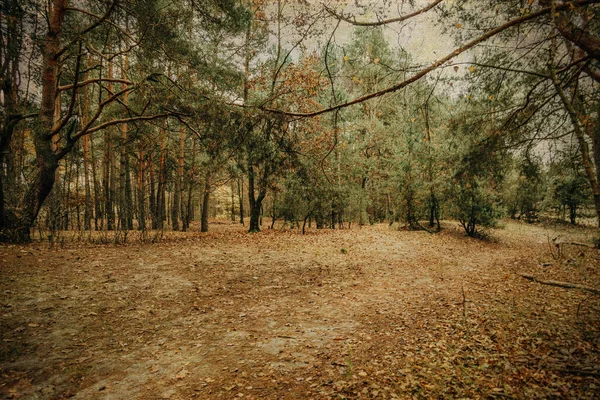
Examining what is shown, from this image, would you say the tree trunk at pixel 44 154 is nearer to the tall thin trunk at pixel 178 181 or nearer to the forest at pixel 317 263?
the forest at pixel 317 263

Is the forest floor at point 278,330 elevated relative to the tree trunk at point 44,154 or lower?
lower

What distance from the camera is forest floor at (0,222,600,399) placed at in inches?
128

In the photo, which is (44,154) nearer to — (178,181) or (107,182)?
(178,181)

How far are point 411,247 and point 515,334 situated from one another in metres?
7.92

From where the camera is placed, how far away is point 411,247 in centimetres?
1191

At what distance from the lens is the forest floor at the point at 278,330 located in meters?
3.24

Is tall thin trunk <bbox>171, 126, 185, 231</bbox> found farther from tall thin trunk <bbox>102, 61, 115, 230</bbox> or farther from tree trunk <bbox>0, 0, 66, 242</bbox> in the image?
tree trunk <bbox>0, 0, 66, 242</bbox>

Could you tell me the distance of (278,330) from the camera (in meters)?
4.70

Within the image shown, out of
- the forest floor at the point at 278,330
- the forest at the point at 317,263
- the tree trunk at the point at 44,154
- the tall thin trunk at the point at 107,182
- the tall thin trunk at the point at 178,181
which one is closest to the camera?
the forest floor at the point at 278,330

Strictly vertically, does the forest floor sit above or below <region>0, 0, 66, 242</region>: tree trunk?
below

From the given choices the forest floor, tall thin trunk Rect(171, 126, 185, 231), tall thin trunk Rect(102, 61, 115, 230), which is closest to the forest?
the forest floor

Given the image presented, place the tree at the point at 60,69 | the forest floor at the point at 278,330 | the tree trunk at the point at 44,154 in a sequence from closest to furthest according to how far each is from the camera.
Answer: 1. the forest floor at the point at 278,330
2. the tree at the point at 60,69
3. the tree trunk at the point at 44,154

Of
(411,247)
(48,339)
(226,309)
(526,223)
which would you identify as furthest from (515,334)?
(526,223)

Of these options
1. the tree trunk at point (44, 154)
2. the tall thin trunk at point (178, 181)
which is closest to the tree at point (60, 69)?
the tree trunk at point (44, 154)
